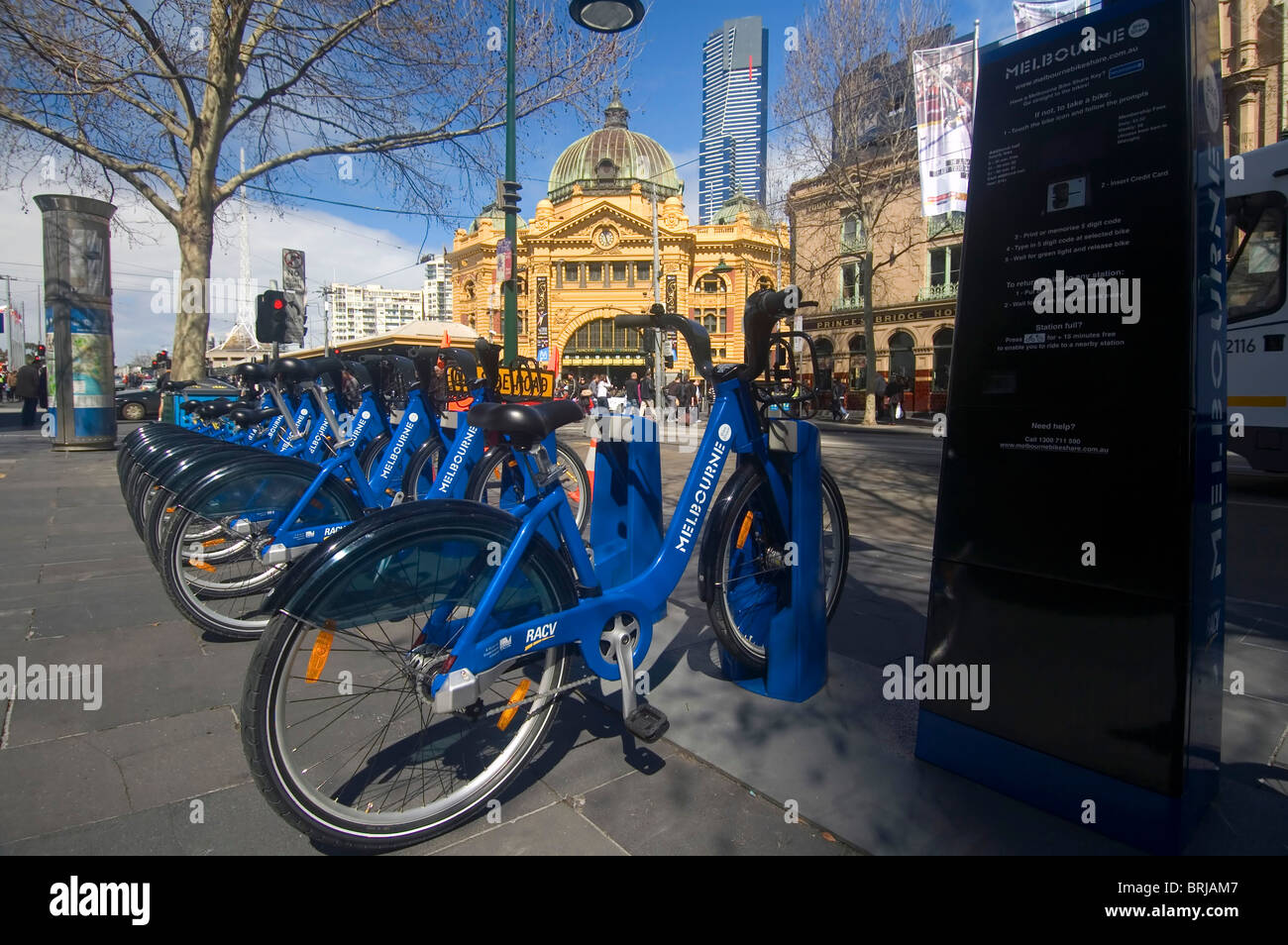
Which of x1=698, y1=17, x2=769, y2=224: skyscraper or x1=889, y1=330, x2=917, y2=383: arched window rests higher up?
x1=698, y1=17, x2=769, y2=224: skyscraper

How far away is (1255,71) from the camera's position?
19.6 m

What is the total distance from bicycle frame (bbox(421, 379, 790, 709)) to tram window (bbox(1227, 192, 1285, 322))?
9.07 metres

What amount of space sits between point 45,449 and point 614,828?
635 inches

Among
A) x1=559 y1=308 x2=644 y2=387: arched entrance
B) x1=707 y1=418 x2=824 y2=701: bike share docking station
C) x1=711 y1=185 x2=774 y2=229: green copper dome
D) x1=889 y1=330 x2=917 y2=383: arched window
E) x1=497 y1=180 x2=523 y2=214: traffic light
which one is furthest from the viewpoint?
x1=711 y1=185 x2=774 y2=229: green copper dome

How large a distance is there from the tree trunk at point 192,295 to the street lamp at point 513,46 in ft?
18.1

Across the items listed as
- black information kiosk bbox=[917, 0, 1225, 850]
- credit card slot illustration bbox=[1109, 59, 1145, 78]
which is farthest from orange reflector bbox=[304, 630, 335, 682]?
credit card slot illustration bbox=[1109, 59, 1145, 78]

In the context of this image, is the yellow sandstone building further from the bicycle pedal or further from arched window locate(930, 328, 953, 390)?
the bicycle pedal

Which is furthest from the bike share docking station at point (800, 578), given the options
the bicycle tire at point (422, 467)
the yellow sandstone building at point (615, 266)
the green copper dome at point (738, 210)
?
the green copper dome at point (738, 210)

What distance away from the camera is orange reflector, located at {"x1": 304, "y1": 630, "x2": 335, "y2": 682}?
206 centimetres

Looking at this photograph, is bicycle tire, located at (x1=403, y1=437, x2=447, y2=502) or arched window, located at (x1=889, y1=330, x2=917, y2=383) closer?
bicycle tire, located at (x1=403, y1=437, x2=447, y2=502)

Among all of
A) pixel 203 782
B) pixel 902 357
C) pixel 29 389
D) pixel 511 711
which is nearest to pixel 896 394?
pixel 902 357

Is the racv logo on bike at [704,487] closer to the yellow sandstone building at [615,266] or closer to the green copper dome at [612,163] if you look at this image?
the yellow sandstone building at [615,266]
